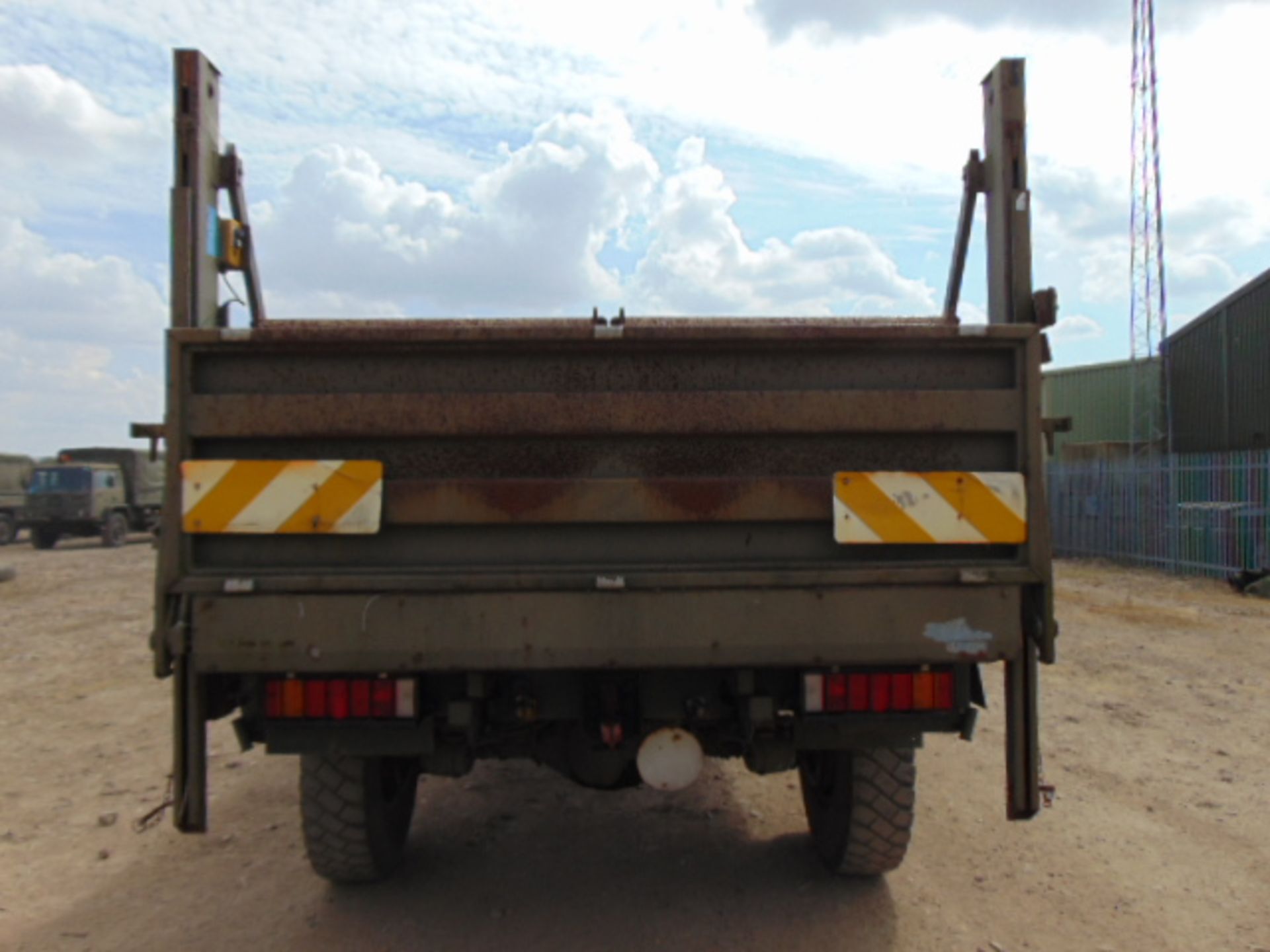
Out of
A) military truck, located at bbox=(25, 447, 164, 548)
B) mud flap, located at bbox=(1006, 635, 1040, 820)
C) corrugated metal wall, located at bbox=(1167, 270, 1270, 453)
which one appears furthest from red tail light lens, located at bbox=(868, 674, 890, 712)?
military truck, located at bbox=(25, 447, 164, 548)

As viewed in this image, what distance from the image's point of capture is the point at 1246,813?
4.86 m

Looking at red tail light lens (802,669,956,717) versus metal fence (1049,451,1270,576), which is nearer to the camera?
red tail light lens (802,669,956,717)

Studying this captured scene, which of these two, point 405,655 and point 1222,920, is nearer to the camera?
point 405,655

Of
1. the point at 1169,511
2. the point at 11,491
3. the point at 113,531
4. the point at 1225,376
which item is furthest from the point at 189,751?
the point at 11,491

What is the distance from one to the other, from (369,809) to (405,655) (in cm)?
106

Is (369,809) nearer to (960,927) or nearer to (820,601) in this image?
(820,601)

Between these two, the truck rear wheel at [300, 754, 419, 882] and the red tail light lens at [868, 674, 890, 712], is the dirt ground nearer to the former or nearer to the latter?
the truck rear wheel at [300, 754, 419, 882]

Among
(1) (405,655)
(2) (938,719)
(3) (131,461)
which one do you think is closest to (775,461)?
(2) (938,719)

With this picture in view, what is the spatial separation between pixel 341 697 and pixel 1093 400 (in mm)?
26464

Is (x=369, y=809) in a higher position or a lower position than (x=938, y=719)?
lower

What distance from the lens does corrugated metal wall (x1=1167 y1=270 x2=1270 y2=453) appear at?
714 inches

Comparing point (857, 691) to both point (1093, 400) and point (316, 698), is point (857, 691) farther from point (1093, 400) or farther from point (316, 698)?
point (1093, 400)

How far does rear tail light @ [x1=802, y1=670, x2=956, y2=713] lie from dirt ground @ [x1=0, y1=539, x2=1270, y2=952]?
0.94 m

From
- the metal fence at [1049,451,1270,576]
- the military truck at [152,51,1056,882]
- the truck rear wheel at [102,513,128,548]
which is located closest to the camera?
the military truck at [152,51,1056,882]
